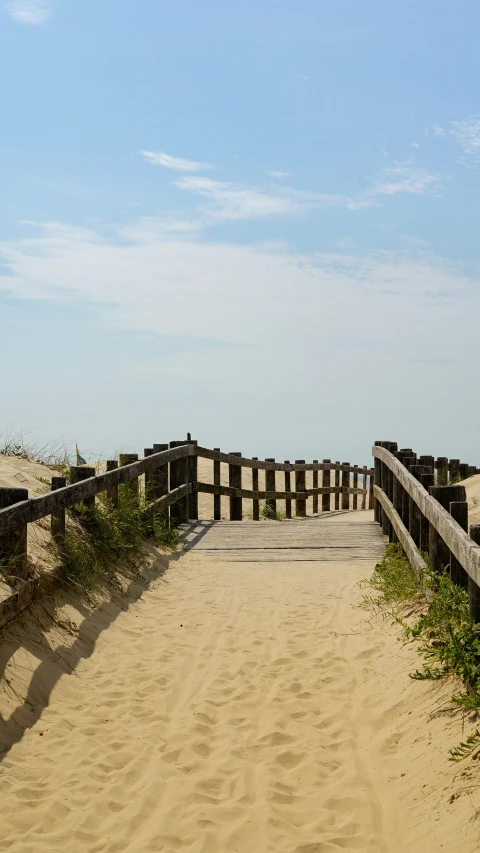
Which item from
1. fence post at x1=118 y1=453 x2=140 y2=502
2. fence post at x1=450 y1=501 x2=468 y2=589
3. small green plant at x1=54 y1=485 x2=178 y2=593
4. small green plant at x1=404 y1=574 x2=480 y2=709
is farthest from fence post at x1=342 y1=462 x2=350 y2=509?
fence post at x1=450 y1=501 x2=468 y2=589

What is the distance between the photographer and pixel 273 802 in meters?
Answer: 4.08

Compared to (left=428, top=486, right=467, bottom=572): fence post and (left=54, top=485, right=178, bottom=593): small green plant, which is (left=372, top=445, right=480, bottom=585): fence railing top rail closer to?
(left=428, top=486, right=467, bottom=572): fence post

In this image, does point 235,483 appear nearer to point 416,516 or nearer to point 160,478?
point 160,478

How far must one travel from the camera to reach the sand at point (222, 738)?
Answer: 3771 millimetres

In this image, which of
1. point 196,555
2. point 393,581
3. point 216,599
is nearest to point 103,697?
point 216,599

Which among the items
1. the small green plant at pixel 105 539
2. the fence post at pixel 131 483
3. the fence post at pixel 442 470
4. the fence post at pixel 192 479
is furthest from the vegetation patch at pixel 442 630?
the fence post at pixel 442 470

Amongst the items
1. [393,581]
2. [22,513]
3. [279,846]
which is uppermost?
[22,513]

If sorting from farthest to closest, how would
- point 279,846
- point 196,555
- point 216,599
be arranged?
point 196,555, point 216,599, point 279,846

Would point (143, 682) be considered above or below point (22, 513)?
below

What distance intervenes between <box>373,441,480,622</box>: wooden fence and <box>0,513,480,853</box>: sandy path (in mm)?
746

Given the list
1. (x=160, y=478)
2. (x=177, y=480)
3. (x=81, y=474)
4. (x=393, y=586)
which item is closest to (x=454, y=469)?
(x=177, y=480)

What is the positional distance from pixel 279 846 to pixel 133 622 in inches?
149

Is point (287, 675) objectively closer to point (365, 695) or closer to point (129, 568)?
point (365, 695)

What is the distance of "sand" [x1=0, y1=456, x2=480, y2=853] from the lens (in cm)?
377
